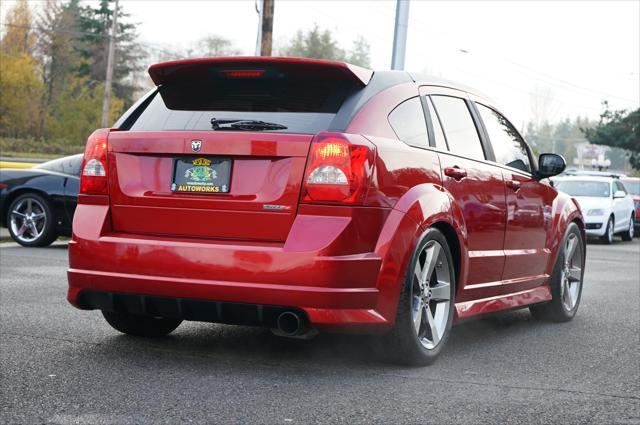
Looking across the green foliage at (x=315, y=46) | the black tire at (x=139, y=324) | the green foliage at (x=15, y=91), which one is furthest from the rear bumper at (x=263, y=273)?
the green foliage at (x=315, y=46)

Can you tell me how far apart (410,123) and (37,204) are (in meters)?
8.95

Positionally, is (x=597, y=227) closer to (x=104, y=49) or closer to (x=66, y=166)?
(x=66, y=166)

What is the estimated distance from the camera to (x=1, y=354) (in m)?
5.41

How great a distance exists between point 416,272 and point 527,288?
200cm

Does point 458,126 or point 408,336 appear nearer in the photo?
point 408,336

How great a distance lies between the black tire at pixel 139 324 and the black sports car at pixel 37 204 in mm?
7379

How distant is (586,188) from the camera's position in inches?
954

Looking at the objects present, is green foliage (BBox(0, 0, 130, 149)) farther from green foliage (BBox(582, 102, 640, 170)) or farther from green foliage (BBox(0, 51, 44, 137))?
green foliage (BBox(582, 102, 640, 170))

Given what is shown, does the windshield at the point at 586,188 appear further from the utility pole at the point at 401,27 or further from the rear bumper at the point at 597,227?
the utility pole at the point at 401,27

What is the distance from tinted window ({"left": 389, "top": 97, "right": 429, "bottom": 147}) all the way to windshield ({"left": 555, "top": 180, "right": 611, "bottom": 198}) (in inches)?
741

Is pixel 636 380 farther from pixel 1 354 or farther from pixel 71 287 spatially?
pixel 1 354

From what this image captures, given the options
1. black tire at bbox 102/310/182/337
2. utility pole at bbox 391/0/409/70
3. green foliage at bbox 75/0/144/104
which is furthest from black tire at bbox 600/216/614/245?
green foliage at bbox 75/0/144/104

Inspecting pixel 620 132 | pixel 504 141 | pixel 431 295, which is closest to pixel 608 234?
pixel 504 141

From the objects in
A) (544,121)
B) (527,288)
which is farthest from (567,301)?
(544,121)
